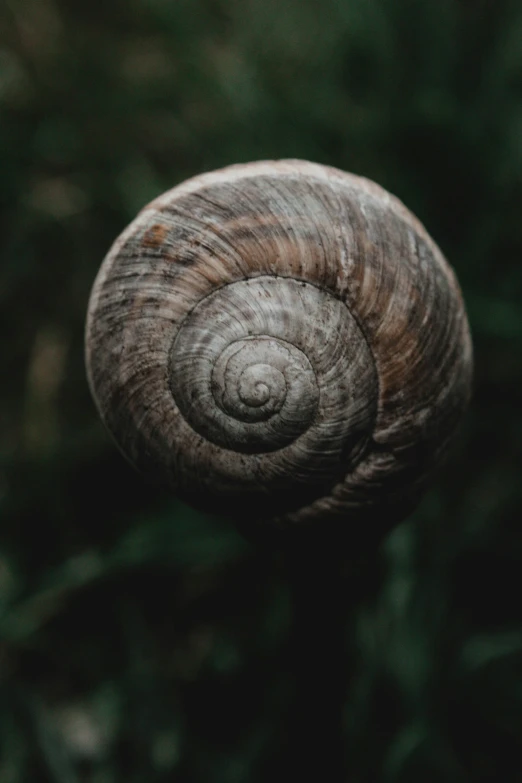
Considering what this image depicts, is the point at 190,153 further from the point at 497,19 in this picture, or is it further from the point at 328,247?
the point at 328,247

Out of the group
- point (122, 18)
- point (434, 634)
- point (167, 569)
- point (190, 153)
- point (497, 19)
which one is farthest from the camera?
point (122, 18)

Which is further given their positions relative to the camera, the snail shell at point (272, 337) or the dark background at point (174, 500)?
the dark background at point (174, 500)

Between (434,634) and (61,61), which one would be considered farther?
(61,61)

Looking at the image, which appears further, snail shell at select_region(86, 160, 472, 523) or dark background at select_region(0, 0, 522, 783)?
dark background at select_region(0, 0, 522, 783)

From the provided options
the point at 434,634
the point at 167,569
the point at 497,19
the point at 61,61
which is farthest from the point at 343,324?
the point at 61,61

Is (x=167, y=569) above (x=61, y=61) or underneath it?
underneath
